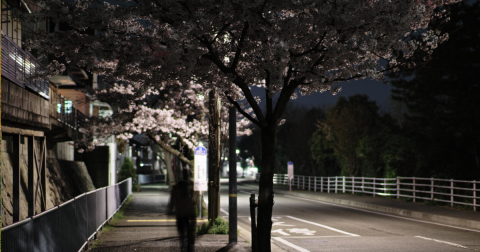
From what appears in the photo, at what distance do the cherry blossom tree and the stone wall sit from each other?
6.26 metres

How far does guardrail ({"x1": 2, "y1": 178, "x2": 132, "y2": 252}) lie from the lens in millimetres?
5016

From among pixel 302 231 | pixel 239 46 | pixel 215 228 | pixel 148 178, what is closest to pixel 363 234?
pixel 302 231

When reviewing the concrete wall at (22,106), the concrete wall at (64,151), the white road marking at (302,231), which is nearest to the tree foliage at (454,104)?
the white road marking at (302,231)

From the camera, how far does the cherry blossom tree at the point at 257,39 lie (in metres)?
6.44

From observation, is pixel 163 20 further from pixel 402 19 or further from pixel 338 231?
pixel 338 231

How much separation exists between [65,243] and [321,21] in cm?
526

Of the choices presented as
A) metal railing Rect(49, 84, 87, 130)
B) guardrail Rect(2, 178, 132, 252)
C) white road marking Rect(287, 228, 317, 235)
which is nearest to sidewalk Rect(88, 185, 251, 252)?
guardrail Rect(2, 178, 132, 252)

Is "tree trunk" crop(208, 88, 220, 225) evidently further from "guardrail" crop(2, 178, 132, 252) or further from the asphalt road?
"guardrail" crop(2, 178, 132, 252)

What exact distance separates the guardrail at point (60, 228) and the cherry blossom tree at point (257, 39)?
7.94ft

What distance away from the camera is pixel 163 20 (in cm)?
696

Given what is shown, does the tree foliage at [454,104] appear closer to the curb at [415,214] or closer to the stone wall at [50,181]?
the curb at [415,214]

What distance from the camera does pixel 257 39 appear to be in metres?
7.45

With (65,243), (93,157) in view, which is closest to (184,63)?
(65,243)

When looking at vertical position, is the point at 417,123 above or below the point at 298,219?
above
